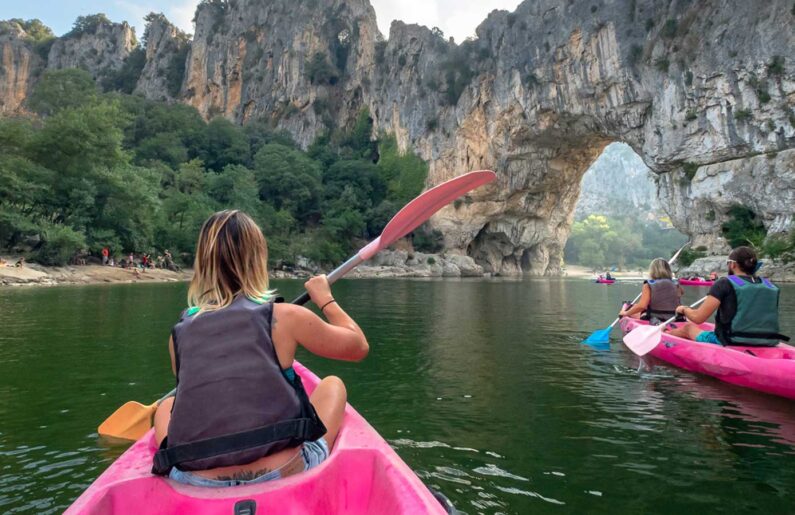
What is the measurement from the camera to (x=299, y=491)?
175 cm

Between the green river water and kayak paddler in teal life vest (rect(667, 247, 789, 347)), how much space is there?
1.88ft

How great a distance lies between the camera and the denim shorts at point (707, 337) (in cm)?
555

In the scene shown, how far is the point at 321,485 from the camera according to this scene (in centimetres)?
184

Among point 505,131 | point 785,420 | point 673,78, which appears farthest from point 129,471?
point 505,131

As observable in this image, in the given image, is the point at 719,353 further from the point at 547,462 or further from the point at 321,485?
the point at 321,485

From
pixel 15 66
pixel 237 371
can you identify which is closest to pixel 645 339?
pixel 237 371

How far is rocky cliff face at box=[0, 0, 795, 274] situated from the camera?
27234 millimetres

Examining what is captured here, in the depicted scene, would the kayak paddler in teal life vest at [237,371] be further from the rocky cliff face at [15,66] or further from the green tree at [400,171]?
the rocky cliff face at [15,66]

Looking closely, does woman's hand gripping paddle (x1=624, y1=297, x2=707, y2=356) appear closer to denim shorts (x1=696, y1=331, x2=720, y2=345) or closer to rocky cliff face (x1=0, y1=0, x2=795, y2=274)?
denim shorts (x1=696, y1=331, x2=720, y2=345)

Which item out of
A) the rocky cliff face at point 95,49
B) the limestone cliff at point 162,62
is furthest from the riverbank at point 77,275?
the rocky cliff face at point 95,49

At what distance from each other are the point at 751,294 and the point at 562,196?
143 ft

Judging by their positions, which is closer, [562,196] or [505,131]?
[505,131]

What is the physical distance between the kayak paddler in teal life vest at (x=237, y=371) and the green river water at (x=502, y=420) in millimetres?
1340

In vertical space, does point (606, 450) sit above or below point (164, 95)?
below
